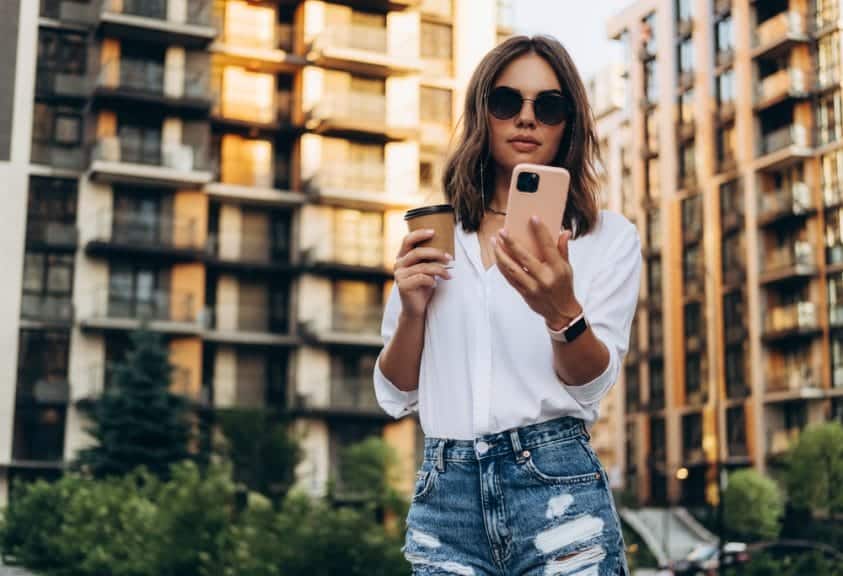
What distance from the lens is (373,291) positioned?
123 ft

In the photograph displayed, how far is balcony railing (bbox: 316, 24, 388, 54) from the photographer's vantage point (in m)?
36.8

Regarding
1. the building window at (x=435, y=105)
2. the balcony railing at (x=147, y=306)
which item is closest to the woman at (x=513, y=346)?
the balcony railing at (x=147, y=306)

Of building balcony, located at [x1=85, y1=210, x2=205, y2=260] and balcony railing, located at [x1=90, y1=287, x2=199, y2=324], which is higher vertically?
building balcony, located at [x1=85, y1=210, x2=205, y2=260]

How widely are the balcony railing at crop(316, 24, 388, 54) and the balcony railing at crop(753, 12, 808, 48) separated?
40.9ft

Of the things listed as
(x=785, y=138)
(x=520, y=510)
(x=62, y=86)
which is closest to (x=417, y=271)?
(x=520, y=510)

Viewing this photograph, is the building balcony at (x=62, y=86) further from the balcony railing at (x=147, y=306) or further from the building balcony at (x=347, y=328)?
the building balcony at (x=347, y=328)

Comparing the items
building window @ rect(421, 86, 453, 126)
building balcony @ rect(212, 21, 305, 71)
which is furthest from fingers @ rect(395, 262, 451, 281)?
building window @ rect(421, 86, 453, 126)

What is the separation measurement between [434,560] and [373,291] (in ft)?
116

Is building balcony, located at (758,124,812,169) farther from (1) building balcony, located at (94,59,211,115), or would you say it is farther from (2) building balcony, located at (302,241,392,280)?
(1) building balcony, located at (94,59,211,115)

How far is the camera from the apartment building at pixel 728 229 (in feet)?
135

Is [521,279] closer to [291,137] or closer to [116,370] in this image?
[116,370]

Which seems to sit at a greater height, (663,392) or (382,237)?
(382,237)

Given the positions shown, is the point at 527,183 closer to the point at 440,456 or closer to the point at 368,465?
the point at 440,456

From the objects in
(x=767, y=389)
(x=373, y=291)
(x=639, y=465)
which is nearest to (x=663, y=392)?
(x=639, y=465)
